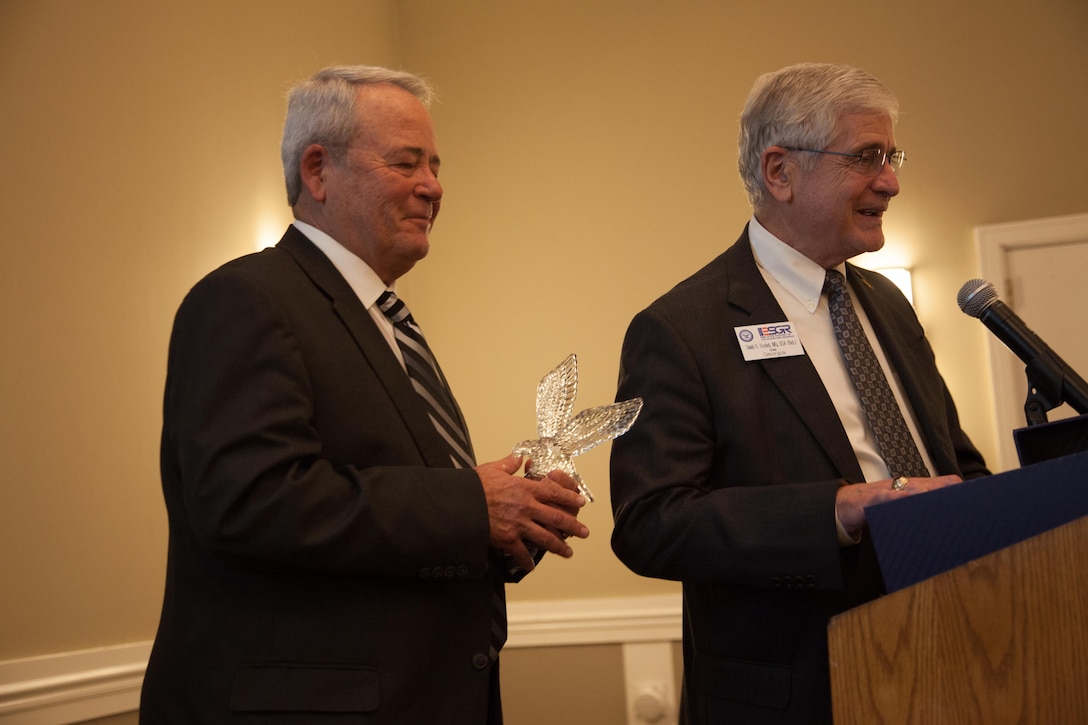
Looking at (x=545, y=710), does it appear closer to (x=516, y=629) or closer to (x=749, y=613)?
(x=516, y=629)

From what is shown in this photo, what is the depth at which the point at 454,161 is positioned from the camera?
4.97m

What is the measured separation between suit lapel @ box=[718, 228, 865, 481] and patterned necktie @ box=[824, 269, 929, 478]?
0.07m

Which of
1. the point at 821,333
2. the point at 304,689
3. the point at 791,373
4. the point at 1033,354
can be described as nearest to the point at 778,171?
the point at 821,333

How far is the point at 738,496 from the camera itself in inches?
69.3

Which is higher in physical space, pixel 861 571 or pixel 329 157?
pixel 329 157

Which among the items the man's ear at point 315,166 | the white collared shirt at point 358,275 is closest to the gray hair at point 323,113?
the man's ear at point 315,166

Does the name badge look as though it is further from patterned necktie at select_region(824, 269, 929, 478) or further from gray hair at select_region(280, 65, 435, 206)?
gray hair at select_region(280, 65, 435, 206)

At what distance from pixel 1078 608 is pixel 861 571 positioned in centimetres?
79

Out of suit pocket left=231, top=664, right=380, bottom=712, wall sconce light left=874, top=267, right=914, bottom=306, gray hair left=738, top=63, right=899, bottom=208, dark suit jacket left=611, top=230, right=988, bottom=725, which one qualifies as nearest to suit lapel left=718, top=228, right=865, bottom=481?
dark suit jacket left=611, top=230, right=988, bottom=725

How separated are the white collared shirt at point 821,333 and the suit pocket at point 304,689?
991mm

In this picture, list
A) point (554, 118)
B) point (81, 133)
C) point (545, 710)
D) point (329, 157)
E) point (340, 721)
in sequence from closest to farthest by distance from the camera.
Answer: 1. point (340, 721)
2. point (329, 157)
3. point (81, 133)
4. point (545, 710)
5. point (554, 118)

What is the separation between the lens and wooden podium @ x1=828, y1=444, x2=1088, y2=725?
1.04 metres

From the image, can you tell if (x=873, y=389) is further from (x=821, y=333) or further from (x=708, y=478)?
(x=708, y=478)

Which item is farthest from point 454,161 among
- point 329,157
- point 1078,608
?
point 1078,608
